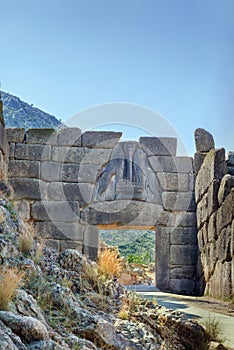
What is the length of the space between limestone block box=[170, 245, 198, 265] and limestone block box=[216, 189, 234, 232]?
233 cm

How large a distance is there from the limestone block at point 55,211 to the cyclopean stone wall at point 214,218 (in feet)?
8.39

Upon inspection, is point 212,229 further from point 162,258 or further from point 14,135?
point 14,135

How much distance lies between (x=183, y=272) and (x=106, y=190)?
2.33m

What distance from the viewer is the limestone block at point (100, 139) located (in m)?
10.7

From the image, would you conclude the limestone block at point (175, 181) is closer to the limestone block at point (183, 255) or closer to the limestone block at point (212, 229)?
the limestone block at point (183, 255)

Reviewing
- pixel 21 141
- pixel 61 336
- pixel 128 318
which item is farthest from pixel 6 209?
pixel 21 141

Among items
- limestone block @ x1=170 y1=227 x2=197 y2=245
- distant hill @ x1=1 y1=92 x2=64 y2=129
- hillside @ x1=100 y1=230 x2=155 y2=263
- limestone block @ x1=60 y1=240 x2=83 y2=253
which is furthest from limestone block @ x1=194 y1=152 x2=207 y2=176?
distant hill @ x1=1 y1=92 x2=64 y2=129

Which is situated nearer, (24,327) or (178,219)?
(24,327)

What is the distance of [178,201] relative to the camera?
35.2ft

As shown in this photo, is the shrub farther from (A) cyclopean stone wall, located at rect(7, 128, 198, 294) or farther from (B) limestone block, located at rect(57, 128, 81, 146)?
(B) limestone block, located at rect(57, 128, 81, 146)

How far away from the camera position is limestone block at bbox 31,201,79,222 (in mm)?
10375

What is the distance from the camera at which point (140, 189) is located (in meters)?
10.6

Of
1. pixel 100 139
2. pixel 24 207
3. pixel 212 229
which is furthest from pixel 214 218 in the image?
pixel 24 207

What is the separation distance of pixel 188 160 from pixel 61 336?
791cm
